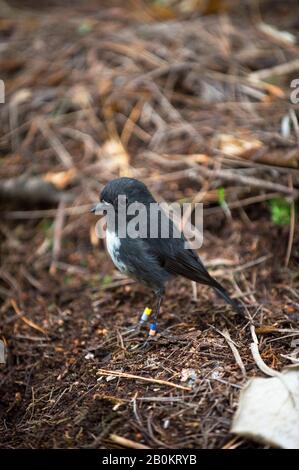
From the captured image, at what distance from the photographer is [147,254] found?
3531 millimetres

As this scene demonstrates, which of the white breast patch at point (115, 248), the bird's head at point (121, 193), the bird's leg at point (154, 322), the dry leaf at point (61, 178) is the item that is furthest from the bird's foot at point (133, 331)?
the dry leaf at point (61, 178)

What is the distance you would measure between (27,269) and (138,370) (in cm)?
192

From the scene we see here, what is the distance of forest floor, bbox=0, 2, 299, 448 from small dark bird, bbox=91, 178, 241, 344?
289 millimetres

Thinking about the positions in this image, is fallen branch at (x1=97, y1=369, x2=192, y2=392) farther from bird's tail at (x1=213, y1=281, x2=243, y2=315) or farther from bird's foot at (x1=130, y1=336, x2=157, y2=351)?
bird's tail at (x1=213, y1=281, x2=243, y2=315)

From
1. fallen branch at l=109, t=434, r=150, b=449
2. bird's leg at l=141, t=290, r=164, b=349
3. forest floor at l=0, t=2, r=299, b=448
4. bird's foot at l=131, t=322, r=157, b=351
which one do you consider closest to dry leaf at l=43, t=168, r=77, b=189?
forest floor at l=0, t=2, r=299, b=448

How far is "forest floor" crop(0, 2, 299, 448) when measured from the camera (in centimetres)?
285

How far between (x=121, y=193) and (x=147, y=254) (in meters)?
0.45

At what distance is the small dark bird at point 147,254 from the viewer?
3.49 metres

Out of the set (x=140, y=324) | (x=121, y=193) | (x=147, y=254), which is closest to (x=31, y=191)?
(x=121, y=193)

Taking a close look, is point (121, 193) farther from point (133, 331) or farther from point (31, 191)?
point (31, 191)

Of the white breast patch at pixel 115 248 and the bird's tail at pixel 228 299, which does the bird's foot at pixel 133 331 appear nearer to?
the white breast patch at pixel 115 248

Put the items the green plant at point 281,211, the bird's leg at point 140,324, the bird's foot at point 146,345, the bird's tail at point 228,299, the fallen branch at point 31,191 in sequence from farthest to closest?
the fallen branch at point 31,191 < the green plant at point 281,211 < the bird's leg at point 140,324 < the bird's tail at point 228,299 < the bird's foot at point 146,345

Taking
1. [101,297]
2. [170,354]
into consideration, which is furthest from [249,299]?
[101,297]

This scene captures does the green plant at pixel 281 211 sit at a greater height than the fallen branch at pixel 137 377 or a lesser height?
greater
